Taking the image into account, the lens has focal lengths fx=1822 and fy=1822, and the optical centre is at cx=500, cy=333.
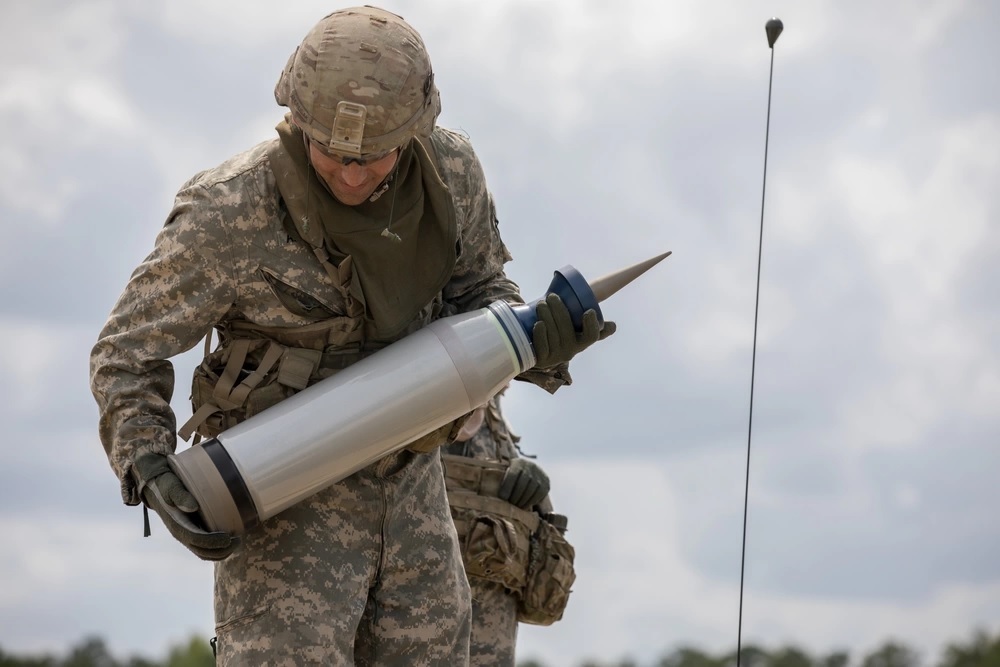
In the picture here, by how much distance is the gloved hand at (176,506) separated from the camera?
659cm

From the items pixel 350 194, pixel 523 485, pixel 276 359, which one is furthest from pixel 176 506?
pixel 523 485

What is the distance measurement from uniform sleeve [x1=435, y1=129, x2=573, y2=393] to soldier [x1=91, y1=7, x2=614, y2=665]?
0.02 metres

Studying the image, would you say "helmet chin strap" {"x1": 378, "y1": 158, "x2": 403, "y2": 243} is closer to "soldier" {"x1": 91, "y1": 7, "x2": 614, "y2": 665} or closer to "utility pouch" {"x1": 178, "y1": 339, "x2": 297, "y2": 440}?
"soldier" {"x1": 91, "y1": 7, "x2": 614, "y2": 665}

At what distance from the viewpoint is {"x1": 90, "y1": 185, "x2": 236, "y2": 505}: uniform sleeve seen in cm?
679

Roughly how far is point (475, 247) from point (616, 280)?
1.99 feet

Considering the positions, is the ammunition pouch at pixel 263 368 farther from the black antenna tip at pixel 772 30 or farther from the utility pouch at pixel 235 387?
the black antenna tip at pixel 772 30

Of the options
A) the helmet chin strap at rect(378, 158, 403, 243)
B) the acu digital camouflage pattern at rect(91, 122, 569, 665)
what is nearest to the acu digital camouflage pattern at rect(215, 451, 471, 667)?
the acu digital camouflage pattern at rect(91, 122, 569, 665)

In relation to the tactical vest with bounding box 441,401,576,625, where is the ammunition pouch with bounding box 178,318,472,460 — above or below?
below

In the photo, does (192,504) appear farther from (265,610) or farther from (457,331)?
(457,331)

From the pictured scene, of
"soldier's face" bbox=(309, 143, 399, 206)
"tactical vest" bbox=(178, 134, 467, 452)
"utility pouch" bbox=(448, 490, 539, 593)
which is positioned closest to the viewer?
"soldier's face" bbox=(309, 143, 399, 206)

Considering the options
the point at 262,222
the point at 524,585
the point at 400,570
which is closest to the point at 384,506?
the point at 400,570

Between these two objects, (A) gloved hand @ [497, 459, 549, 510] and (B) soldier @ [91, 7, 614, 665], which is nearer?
(B) soldier @ [91, 7, 614, 665]

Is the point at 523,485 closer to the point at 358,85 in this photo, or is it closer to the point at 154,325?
the point at 154,325

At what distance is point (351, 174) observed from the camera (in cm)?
685
